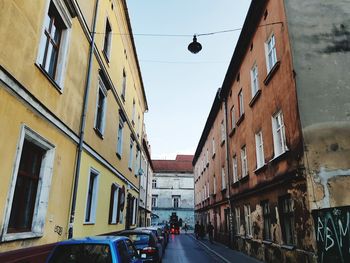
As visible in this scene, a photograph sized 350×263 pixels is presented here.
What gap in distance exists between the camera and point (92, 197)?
39.0 ft

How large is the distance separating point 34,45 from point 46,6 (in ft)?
4.25

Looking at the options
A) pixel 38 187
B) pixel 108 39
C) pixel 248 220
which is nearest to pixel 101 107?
pixel 108 39

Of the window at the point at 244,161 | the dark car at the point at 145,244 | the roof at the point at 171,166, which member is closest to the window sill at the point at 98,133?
the dark car at the point at 145,244

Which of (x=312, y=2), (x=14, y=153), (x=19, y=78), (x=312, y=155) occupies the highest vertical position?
(x=312, y=2)

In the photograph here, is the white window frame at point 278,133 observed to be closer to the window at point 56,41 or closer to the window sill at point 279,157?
the window sill at point 279,157

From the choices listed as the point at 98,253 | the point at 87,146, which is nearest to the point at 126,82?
the point at 87,146

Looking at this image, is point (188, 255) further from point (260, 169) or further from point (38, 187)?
point (38, 187)

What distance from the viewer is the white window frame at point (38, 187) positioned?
5.62 metres

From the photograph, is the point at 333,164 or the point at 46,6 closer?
the point at 46,6

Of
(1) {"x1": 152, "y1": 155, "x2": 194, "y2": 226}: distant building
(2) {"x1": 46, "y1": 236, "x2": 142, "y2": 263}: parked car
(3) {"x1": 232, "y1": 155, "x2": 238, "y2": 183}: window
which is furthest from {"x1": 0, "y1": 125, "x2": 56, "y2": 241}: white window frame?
(1) {"x1": 152, "y1": 155, "x2": 194, "y2": 226}: distant building

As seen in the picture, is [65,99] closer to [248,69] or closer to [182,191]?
[248,69]

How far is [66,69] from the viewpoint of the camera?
28.4 ft

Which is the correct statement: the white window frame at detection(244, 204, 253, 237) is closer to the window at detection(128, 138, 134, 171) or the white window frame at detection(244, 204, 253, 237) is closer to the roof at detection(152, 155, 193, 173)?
the window at detection(128, 138, 134, 171)

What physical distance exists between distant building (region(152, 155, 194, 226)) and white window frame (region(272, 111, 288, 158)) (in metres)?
45.7
